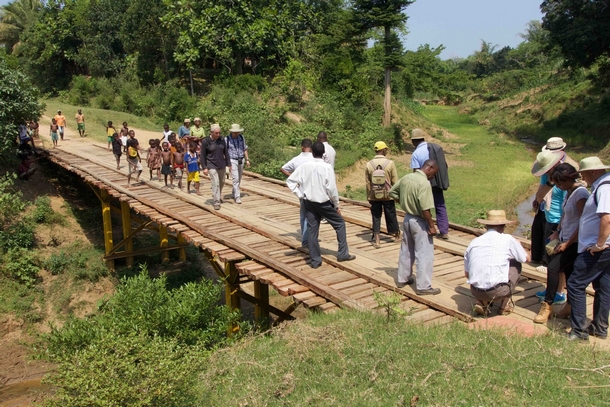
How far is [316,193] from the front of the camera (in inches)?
242

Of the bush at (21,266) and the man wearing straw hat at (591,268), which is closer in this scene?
the man wearing straw hat at (591,268)

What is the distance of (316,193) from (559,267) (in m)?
2.65

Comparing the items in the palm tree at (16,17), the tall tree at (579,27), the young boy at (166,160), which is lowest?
the young boy at (166,160)

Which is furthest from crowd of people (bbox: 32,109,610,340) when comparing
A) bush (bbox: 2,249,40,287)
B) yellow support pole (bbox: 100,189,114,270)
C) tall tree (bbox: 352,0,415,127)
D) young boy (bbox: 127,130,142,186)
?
tall tree (bbox: 352,0,415,127)

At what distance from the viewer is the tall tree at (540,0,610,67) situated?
23.8 metres

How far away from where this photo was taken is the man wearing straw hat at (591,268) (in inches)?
172

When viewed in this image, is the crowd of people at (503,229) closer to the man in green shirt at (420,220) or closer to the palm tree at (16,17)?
the man in green shirt at (420,220)

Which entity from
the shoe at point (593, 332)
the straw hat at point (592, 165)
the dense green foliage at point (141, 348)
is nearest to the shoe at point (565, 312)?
the shoe at point (593, 332)

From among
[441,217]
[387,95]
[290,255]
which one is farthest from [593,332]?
[387,95]

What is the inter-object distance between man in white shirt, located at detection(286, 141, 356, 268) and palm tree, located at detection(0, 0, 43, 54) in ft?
133

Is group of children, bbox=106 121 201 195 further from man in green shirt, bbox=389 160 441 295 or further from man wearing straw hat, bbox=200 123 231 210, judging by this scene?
man in green shirt, bbox=389 160 441 295

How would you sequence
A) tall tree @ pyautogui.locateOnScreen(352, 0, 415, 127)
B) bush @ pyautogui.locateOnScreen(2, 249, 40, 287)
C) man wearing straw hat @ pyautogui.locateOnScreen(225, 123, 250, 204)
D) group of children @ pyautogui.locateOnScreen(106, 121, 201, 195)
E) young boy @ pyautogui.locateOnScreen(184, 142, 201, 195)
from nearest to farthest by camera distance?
man wearing straw hat @ pyautogui.locateOnScreen(225, 123, 250, 204), young boy @ pyautogui.locateOnScreen(184, 142, 201, 195), group of children @ pyautogui.locateOnScreen(106, 121, 201, 195), bush @ pyautogui.locateOnScreen(2, 249, 40, 287), tall tree @ pyautogui.locateOnScreen(352, 0, 415, 127)

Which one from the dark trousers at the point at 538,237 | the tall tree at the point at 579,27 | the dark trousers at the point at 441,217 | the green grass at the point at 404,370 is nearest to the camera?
the green grass at the point at 404,370

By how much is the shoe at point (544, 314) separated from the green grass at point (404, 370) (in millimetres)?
428
